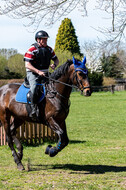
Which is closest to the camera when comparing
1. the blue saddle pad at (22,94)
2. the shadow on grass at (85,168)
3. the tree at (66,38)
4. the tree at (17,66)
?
the shadow on grass at (85,168)

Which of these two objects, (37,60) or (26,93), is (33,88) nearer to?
(26,93)

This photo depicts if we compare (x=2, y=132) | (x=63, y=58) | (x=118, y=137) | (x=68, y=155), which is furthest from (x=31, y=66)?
(x=63, y=58)

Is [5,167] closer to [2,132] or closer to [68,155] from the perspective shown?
[68,155]

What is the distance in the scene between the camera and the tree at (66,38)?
62.6 metres

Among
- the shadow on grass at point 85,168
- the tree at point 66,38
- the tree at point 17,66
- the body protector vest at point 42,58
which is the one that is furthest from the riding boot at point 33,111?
the tree at point 66,38

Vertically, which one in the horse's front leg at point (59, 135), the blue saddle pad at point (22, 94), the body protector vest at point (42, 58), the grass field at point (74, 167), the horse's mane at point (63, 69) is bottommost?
the grass field at point (74, 167)

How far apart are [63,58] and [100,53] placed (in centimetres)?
4951

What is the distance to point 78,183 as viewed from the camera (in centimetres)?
649

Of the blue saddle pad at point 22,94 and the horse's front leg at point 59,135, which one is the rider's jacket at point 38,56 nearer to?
the blue saddle pad at point 22,94

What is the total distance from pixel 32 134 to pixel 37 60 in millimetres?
4373

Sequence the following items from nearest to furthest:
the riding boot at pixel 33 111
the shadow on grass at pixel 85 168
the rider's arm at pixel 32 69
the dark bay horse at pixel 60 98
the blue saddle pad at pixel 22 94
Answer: the dark bay horse at pixel 60 98 → the rider's arm at pixel 32 69 → the shadow on grass at pixel 85 168 → the riding boot at pixel 33 111 → the blue saddle pad at pixel 22 94

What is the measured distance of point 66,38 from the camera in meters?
63.1

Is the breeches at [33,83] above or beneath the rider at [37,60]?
beneath

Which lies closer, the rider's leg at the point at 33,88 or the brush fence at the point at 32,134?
the rider's leg at the point at 33,88
